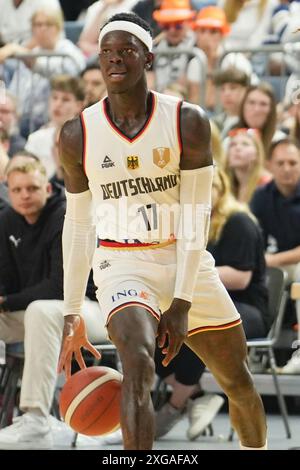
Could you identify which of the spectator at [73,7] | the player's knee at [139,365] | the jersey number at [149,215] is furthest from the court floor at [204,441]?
the spectator at [73,7]

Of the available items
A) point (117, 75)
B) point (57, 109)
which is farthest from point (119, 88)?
point (57, 109)

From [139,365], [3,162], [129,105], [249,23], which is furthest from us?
[249,23]

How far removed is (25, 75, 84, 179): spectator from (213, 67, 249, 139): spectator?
1209 millimetres

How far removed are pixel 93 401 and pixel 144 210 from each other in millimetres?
895

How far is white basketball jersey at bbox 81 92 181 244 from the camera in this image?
5367mm

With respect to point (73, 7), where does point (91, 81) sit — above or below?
below

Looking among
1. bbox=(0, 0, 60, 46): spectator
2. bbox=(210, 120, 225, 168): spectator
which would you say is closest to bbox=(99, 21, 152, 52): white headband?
bbox=(210, 120, 225, 168): spectator

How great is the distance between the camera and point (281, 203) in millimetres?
9219

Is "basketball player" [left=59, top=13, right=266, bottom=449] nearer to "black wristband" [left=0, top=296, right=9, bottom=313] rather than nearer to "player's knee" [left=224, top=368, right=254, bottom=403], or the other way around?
"player's knee" [left=224, top=368, right=254, bottom=403]

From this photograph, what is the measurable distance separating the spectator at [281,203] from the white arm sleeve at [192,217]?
3.64m

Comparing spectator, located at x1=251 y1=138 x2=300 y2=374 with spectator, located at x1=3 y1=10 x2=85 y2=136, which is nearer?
spectator, located at x1=251 y1=138 x2=300 y2=374

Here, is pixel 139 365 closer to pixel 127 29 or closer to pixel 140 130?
pixel 140 130

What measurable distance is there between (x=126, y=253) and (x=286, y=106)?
5506mm

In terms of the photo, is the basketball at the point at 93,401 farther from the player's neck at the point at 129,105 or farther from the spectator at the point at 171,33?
the spectator at the point at 171,33
